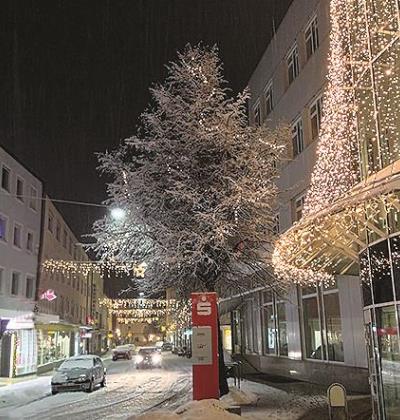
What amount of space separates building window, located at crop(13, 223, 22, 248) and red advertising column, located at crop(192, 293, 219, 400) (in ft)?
71.9

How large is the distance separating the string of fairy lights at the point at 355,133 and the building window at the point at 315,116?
30.1 feet

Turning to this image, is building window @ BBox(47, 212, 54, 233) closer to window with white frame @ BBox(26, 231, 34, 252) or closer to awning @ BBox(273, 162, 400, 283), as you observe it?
window with white frame @ BBox(26, 231, 34, 252)

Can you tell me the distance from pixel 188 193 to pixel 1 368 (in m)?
21.8

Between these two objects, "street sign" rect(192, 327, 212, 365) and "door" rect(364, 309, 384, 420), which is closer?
"door" rect(364, 309, 384, 420)

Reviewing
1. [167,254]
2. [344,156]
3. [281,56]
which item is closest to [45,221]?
[281,56]

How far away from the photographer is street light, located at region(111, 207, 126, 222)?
56.1 feet

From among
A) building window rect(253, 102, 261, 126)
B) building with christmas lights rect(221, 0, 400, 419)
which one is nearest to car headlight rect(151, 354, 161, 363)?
building window rect(253, 102, 261, 126)

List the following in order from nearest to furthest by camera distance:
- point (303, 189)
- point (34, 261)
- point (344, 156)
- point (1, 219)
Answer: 1. point (344, 156)
2. point (303, 189)
3. point (1, 219)
4. point (34, 261)

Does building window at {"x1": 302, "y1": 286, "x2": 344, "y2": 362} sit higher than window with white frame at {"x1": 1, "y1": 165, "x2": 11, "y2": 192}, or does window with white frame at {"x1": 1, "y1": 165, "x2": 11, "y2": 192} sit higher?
window with white frame at {"x1": 1, "y1": 165, "x2": 11, "y2": 192}

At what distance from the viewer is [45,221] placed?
38.8 meters

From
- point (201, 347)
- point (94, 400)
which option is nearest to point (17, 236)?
point (94, 400)

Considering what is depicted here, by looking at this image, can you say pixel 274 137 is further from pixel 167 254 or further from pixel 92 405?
pixel 92 405

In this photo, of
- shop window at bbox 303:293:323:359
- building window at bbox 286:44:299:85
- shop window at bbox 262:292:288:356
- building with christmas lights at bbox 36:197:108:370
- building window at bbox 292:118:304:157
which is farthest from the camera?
building with christmas lights at bbox 36:197:108:370

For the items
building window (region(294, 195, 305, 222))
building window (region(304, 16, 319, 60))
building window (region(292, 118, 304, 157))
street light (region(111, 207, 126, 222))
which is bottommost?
street light (region(111, 207, 126, 222))
